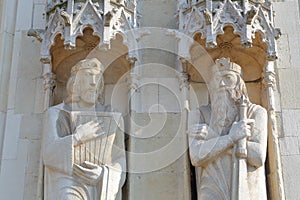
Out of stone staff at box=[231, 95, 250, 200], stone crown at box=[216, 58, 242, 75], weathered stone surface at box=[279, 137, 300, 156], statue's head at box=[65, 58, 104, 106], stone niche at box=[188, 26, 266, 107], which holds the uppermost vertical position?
stone niche at box=[188, 26, 266, 107]

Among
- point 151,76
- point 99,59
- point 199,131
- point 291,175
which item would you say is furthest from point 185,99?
point 291,175

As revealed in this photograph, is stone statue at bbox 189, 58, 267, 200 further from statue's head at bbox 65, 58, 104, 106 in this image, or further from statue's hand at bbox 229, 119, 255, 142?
statue's head at bbox 65, 58, 104, 106

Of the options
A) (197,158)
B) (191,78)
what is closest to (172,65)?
(191,78)

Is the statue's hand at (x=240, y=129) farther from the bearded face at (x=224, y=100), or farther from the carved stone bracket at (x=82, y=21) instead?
the carved stone bracket at (x=82, y=21)

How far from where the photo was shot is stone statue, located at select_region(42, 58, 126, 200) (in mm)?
5051

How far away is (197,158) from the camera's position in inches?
203

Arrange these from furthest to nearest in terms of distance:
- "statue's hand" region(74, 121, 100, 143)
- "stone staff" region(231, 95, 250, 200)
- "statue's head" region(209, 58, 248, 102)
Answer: "statue's head" region(209, 58, 248, 102), "statue's hand" region(74, 121, 100, 143), "stone staff" region(231, 95, 250, 200)

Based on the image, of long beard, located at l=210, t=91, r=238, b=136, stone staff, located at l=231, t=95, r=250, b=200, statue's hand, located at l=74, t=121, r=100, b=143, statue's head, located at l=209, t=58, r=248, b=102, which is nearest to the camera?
stone staff, located at l=231, t=95, r=250, b=200

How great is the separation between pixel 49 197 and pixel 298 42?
2671 mm

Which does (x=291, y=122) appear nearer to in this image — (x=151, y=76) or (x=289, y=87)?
(x=289, y=87)

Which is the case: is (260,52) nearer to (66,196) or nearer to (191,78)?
(191,78)

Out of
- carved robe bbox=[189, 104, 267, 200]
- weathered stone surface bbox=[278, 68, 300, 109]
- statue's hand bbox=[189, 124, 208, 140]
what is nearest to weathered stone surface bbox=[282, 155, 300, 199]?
carved robe bbox=[189, 104, 267, 200]

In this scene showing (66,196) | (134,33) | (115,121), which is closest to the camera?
(66,196)

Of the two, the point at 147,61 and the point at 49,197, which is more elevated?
the point at 147,61
